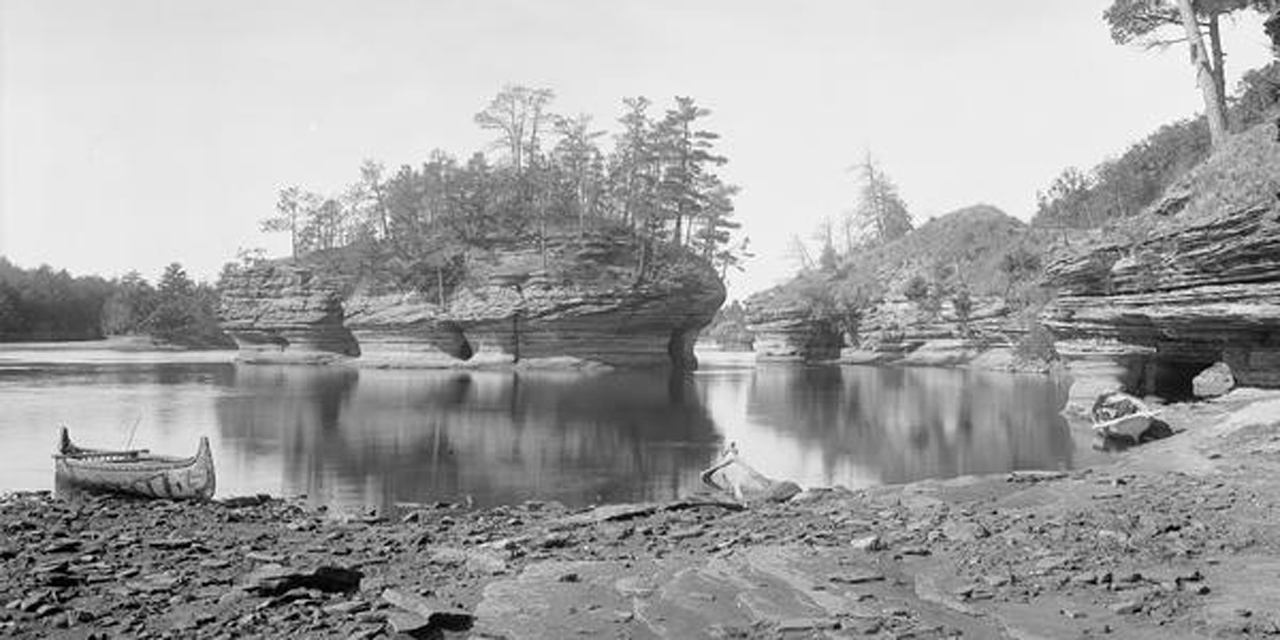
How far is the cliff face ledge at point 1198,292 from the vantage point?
22.4m

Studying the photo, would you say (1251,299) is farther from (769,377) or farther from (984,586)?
(769,377)

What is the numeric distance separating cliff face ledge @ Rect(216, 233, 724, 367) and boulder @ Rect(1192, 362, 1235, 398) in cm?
3943

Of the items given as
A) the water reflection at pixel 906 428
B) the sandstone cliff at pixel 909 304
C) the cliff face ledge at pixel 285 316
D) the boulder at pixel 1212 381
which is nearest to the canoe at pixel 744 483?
the water reflection at pixel 906 428

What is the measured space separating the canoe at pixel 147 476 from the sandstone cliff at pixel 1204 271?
23.2m

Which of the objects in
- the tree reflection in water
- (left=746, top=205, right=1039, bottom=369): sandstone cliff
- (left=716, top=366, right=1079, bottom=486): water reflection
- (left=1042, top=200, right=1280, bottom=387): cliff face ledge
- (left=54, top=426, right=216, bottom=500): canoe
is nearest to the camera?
(left=54, top=426, right=216, bottom=500): canoe

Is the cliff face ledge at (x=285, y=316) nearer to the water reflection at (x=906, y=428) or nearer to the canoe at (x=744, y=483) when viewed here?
the water reflection at (x=906, y=428)

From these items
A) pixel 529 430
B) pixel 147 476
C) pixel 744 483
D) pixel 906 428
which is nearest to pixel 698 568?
pixel 744 483

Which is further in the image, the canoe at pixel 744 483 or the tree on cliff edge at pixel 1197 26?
the tree on cliff edge at pixel 1197 26

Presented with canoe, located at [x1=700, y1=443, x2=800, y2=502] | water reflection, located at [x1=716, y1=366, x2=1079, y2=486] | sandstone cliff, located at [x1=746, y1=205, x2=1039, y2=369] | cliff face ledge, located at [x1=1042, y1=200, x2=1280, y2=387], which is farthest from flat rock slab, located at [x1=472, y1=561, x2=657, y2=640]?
sandstone cliff, located at [x1=746, y1=205, x2=1039, y2=369]

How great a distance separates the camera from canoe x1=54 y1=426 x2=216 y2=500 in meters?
19.2

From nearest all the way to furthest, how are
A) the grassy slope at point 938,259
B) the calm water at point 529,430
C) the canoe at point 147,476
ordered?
the canoe at point 147,476 → the calm water at point 529,430 → the grassy slope at point 938,259

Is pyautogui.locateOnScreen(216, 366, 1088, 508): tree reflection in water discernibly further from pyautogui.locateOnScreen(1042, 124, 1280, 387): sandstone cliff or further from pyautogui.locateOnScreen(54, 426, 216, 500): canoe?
pyautogui.locateOnScreen(1042, 124, 1280, 387): sandstone cliff

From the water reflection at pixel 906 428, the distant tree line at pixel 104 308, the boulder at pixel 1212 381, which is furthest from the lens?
the distant tree line at pixel 104 308

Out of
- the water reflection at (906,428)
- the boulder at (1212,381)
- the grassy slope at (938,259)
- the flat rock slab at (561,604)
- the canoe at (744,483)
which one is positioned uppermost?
the grassy slope at (938,259)
